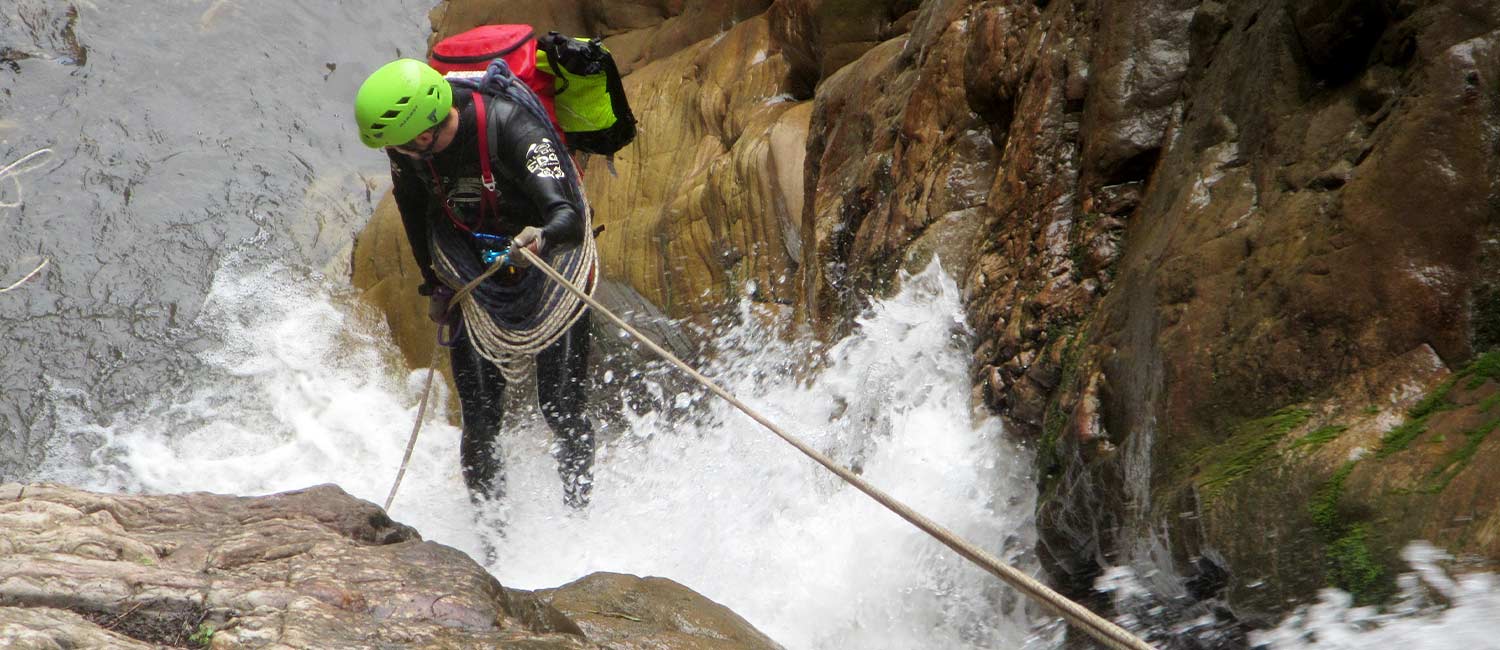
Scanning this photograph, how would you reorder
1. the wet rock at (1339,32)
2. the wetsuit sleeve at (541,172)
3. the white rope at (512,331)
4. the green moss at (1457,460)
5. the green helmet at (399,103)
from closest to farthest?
the green moss at (1457,460) < the wet rock at (1339,32) < the green helmet at (399,103) < the wetsuit sleeve at (541,172) < the white rope at (512,331)

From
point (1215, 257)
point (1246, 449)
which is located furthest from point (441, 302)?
point (1246, 449)

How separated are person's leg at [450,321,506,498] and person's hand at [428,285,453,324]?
0.10 metres

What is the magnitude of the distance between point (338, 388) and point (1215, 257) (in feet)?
21.4

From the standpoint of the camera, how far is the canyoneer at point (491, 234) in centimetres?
412

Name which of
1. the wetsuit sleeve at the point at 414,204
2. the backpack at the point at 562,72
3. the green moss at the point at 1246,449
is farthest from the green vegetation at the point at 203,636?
the backpack at the point at 562,72

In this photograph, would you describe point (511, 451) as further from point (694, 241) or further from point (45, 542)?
point (45, 542)

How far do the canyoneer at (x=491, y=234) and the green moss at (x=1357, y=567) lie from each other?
9.19 feet

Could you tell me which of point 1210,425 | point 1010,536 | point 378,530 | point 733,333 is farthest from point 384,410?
point 1210,425

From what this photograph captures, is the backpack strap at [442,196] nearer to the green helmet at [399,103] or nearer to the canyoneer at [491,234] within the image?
the canyoneer at [491,234]

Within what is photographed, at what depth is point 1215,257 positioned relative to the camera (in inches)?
114

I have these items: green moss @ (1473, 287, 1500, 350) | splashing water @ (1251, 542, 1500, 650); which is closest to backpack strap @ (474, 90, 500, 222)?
splashing water @ (1251, 542, 1500, 650)

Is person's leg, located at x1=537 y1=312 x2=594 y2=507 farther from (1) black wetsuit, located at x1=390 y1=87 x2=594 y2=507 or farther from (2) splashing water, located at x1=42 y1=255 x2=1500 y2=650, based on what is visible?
(2) splashing water, located at x1=42 y1=255 x2=1500 y2=650

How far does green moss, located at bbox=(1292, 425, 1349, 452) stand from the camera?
2410mm

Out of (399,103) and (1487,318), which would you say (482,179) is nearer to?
(399,103)
